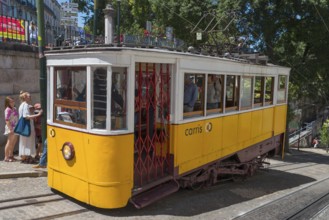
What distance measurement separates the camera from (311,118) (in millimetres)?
43969

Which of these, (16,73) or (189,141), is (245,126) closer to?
(189,141)

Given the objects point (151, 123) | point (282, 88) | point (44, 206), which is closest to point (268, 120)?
point (282, 88)

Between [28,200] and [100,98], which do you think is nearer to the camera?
[100,98]

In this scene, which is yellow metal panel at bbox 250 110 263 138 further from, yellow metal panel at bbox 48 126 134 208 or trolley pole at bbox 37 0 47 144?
trolley pole at bbox 37 0 47 144

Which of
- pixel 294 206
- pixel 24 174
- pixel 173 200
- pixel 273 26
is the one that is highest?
pixel 273 26

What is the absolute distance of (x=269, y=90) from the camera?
1048 cm

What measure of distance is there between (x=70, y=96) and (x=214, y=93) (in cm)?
288

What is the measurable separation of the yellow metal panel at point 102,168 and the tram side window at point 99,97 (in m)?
0.22

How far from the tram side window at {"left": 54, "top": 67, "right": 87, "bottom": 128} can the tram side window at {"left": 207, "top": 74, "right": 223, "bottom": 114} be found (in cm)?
254

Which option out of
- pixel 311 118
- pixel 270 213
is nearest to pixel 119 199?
pixel 270 213

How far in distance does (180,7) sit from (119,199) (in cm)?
1351

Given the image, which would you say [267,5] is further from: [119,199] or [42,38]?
[119,199]

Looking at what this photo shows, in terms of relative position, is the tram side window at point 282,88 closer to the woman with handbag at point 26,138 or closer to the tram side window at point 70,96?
the woman with handbag at point 26,138

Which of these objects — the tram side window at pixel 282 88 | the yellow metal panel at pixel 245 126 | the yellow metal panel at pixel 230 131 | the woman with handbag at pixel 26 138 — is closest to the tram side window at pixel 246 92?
the yellow metal panel at pixel 245 126
